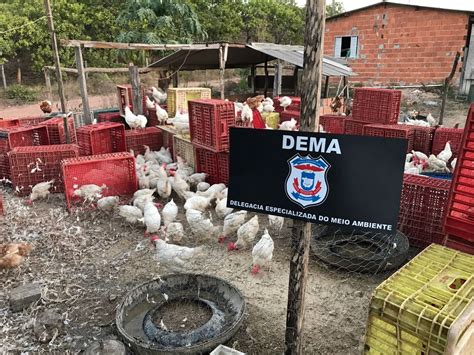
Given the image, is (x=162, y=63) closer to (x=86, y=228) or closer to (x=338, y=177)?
(x=86, y=228)

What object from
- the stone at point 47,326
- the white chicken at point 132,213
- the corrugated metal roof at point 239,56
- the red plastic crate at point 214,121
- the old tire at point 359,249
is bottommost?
the stone at point 47,326

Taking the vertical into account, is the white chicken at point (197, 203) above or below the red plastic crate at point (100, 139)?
below

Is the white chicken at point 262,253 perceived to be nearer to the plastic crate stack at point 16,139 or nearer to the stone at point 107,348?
the stone at point 107,348

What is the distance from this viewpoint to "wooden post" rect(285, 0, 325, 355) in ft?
7.08

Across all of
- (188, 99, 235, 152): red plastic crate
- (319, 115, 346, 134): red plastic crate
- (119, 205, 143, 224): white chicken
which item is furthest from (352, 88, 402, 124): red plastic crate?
(119, 205, 143, 224): white chicken

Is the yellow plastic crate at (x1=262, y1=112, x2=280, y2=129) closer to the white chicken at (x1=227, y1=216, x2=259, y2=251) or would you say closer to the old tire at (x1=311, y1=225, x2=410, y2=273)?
the old tire at (x1=311, y1=225, x2=410, y2=273)

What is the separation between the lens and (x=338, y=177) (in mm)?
2143

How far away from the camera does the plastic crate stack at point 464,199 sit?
9.49ft

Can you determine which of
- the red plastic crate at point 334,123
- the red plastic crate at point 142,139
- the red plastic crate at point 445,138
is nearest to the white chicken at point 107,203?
the red plastic crate at point 142,139

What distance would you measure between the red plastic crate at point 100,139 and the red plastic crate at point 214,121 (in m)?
1.79

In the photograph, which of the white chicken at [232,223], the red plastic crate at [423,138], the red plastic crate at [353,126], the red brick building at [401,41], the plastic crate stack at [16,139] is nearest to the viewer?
the white chicken at [232,223]

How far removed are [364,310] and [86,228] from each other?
3836 mm

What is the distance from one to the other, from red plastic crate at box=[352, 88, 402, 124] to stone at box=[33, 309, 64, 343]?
22.9 feet

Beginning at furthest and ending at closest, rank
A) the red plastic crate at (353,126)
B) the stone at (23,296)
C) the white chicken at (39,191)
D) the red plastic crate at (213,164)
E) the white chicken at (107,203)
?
the red plastic crate at (353,126)
the red plastic crate at (213,164)
the white chicken at (39,191)
the white chicken at (107,203)
the stone at (23,296)
